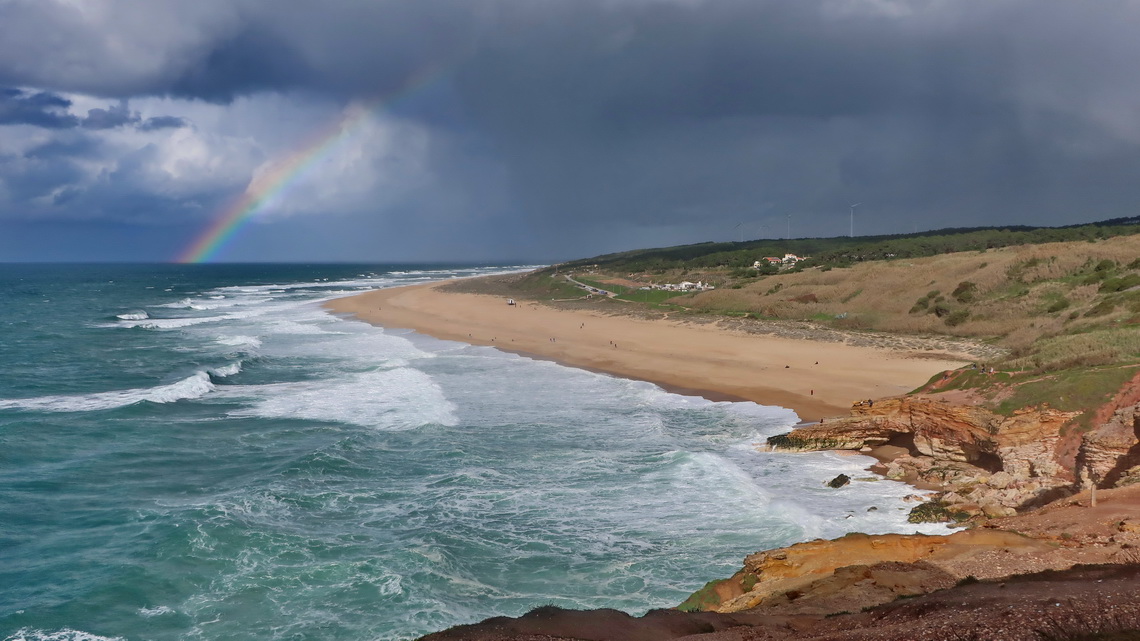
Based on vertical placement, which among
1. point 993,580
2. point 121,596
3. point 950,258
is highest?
point 950,258

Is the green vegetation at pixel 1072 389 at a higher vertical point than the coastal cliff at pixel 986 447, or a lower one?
higher

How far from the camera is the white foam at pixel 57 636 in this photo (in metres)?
11.5

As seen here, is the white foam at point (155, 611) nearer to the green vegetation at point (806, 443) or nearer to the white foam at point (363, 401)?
the white foam at point (363, 401)

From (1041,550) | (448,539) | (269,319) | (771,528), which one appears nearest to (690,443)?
(771,528)

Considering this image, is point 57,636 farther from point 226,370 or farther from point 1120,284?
point 1120,284

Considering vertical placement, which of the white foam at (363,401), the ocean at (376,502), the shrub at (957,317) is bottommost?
the ocean at (376,502)

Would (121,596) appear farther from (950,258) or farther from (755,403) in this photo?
(950,258)

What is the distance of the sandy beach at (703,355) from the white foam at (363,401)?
394 inches

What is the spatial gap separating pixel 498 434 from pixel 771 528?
10.8 meters

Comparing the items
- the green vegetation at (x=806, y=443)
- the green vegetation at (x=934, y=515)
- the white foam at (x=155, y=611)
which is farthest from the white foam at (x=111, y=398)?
the green vegetation at (x=934, y=515)

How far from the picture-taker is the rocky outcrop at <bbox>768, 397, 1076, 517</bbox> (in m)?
14.7

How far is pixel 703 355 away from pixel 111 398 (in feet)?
95.2

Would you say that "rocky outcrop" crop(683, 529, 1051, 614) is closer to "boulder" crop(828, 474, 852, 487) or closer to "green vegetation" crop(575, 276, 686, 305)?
"boulder" crop(828, 474, 852, 487)

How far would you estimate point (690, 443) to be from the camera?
2164cm
